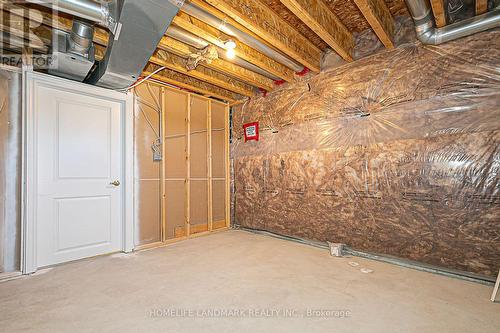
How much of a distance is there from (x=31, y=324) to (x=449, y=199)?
3661 mm

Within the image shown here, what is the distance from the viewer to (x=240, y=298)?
Result: 1963mm

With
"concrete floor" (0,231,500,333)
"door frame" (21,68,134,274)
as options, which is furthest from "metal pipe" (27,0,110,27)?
"concrete floor" (0,231,500,333)

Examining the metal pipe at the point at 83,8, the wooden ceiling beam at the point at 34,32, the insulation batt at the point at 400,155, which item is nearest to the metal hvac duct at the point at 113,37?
the metal pipe at the point at 83,8

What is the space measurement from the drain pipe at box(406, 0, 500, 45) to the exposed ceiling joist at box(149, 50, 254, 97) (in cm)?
248

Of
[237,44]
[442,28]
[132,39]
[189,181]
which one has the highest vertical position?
[237,44]

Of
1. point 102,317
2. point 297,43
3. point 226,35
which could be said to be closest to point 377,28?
point 297,43

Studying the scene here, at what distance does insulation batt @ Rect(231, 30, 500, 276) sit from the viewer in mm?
2283

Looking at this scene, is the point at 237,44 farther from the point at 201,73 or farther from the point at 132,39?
the point at 132,39

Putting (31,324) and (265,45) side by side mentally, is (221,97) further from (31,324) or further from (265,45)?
(31,324)

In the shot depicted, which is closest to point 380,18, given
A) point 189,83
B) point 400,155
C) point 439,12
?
point 439,12

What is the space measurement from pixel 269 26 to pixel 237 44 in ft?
1.63

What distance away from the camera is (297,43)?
9.78 feet

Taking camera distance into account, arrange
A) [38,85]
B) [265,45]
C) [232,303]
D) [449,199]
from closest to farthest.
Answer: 1. [232,303]
2. [449,199]
3. [38,85]
4. [265,45]

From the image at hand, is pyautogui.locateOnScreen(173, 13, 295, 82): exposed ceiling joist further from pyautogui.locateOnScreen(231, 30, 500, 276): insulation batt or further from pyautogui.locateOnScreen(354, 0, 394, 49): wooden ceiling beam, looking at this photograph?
pyautogui.locateOnScreen(354, 0, 394, 49): wooden ceiling beam
